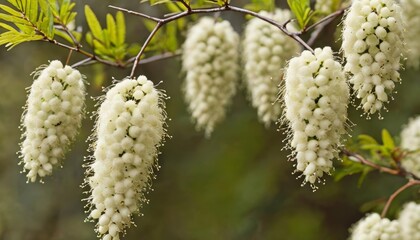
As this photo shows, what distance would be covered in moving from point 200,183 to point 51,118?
3.05 meters

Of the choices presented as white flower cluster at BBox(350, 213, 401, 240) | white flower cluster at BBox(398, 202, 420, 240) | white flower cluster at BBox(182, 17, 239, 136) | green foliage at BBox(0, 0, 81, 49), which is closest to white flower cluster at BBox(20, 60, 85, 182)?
green foliage at BBox(0, 0, 81, 49)

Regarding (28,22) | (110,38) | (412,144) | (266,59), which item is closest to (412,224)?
(412,144)

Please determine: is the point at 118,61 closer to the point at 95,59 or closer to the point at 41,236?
the point at 95,59

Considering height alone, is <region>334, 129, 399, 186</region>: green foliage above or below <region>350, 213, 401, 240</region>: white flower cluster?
above

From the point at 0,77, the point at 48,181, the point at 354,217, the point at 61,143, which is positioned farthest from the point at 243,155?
the point at 61,143

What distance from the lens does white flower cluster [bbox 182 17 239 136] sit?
111 inches

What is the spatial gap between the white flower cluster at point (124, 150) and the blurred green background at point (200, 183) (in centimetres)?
261

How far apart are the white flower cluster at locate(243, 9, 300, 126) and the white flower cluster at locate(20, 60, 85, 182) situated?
90 centimetres

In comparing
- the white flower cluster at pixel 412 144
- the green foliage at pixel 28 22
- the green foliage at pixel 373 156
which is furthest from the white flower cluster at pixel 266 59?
the green foliage at pixel 28 22

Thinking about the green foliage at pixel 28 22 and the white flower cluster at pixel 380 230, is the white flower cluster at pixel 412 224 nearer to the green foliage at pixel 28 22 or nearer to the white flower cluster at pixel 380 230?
the white flower cluster at pixel 380 230

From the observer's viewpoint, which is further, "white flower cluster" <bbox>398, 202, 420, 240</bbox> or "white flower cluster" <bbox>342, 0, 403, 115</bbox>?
"white flower cluster" <bbox>398, 202, 420, 240</bbox>

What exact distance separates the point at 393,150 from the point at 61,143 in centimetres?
122

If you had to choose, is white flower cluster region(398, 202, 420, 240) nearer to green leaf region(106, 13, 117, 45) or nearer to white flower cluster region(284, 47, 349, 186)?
white flower cluster region(284, 47, 349, 186)

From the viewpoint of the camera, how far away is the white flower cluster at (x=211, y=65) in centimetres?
283
